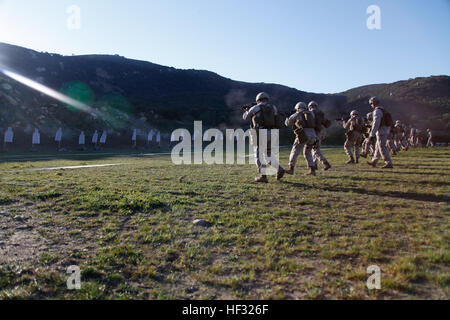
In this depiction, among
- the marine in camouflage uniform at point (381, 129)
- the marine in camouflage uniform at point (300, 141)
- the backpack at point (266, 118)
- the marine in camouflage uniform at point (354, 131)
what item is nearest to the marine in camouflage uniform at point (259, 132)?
the backpack at point (266, 118)

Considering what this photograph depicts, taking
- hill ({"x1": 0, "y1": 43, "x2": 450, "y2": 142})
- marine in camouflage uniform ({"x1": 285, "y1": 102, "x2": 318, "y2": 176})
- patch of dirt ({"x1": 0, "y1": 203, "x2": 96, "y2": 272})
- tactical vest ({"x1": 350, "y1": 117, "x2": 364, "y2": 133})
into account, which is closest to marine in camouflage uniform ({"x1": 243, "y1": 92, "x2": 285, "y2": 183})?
marine in camouflage uniform ({"x1": 285, "y1": 102, "x2": 318, "y2": 176})

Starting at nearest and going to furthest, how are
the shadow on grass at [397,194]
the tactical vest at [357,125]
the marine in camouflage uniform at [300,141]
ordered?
the shadow on grass at [397,194] → the marine in camouflage uniform at [300,141] → the tactical vest at [357,125]

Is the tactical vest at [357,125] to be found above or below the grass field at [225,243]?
above

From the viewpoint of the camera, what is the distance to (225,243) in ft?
13.4

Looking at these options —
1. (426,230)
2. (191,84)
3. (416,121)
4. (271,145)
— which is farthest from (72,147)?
(191,84)

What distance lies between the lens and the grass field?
9.60 ft

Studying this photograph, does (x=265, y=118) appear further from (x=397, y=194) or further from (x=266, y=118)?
(x=397, y=194)

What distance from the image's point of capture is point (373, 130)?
11.6 m

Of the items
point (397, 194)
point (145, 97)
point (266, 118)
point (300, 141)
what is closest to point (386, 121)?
point (300, 141)

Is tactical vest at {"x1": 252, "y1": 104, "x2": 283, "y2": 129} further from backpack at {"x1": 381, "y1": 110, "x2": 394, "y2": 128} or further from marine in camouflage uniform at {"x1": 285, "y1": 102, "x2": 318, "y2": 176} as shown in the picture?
backpack at {"x1": 381, "y1": 110, "x2": 394, "y2": 128}

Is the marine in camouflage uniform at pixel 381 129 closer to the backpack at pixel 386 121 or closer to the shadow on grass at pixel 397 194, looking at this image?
the backpack at pixel 386 121

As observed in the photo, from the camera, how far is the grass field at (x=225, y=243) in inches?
115
